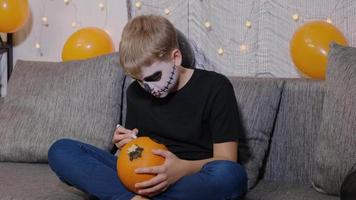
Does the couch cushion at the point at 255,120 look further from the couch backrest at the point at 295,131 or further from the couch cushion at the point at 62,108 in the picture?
the couch cushion at the point at 62,108

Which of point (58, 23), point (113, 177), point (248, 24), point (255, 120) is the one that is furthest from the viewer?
point (58, 23)

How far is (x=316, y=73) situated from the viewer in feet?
6.35

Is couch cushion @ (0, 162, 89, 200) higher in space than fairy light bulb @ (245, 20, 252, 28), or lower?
lower

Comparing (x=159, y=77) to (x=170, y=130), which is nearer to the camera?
(x=159, y=77)

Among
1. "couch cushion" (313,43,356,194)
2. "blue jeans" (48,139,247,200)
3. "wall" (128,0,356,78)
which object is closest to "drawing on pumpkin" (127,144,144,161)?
"blue jeans" (48,139,247,200)

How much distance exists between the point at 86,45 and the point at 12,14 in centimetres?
42

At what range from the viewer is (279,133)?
6.23 feet

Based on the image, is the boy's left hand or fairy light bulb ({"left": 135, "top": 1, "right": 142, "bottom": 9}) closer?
the boy's left hand

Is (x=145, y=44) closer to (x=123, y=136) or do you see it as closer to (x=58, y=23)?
(x=123, y=136)

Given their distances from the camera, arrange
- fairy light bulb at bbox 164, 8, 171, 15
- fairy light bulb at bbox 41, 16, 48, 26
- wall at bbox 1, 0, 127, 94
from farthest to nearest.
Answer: fairy light bulb at bbox 41, 16, 48, 26, wall at bbox 1, 0, 127, 94, fairy light bulb at bbox 164, 8, 171, 15

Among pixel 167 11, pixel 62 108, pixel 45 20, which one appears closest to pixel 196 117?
pixel 62 108

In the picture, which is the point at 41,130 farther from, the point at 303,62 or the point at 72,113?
the point at 303,62

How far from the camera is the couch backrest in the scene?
1838mm

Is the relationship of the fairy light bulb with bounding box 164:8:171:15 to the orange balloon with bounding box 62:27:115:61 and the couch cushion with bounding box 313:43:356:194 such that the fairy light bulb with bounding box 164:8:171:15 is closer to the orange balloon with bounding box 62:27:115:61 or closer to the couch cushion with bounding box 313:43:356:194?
the orange balloon with bounding box 62:27:115:61
